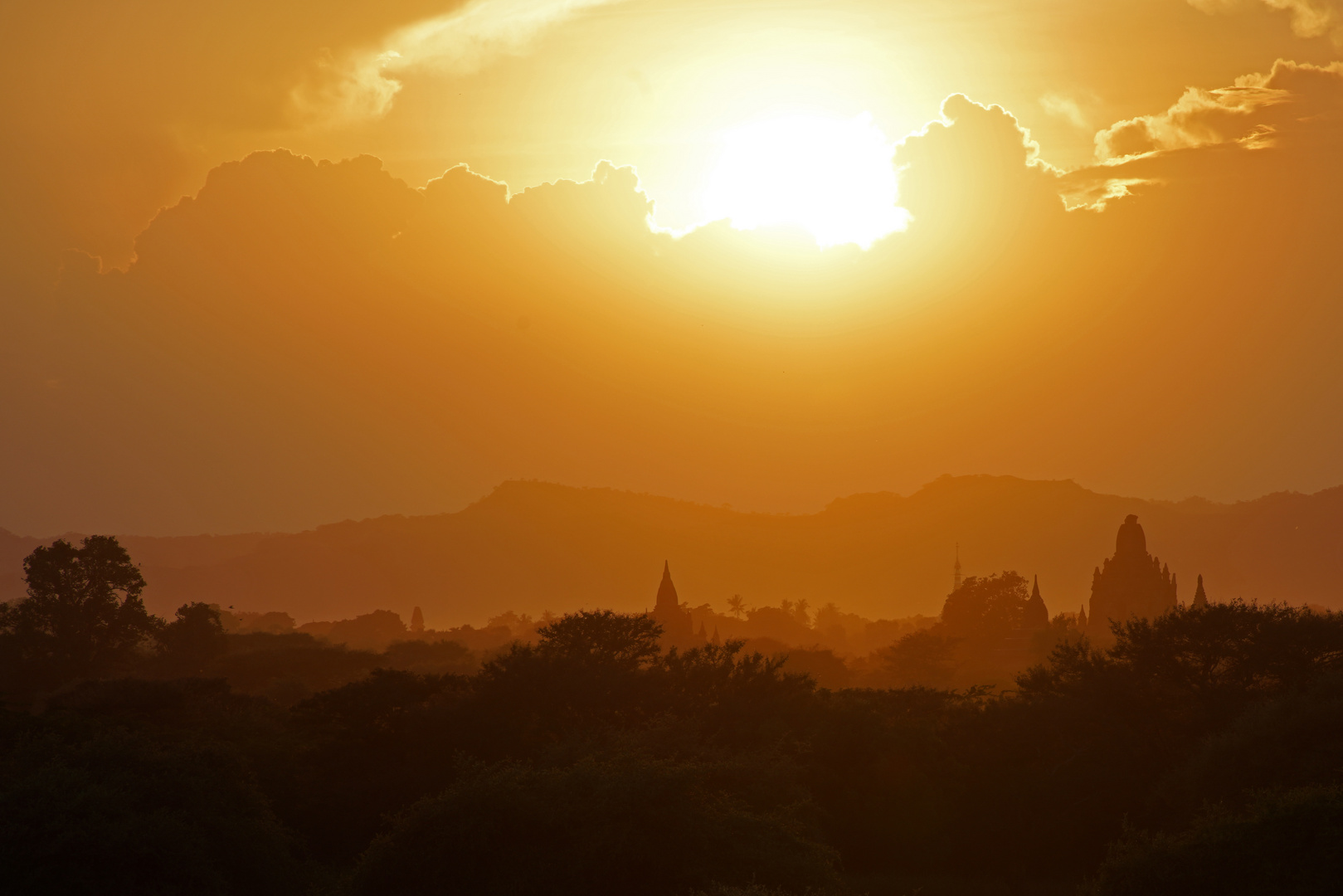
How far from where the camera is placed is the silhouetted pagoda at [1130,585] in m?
96.8

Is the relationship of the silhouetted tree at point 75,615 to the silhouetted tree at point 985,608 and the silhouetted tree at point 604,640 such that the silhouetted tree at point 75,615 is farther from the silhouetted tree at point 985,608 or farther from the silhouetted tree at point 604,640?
the silhouetted tree at point 985,608

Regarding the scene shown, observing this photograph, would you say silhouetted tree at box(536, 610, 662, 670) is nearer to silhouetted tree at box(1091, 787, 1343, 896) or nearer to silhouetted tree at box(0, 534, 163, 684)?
silhouetted tree at box(1091, 787, 1343, 896)

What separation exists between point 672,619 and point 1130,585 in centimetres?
3801

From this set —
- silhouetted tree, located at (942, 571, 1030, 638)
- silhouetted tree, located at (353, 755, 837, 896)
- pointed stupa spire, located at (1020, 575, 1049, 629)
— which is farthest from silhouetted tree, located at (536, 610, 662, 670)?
silhouetted tree, located at (942, 571, 1030, 638)

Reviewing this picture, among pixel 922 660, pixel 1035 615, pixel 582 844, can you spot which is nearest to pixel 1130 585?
pixel 1035 615

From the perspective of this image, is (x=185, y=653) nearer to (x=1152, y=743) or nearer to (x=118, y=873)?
(x=118, y=873)

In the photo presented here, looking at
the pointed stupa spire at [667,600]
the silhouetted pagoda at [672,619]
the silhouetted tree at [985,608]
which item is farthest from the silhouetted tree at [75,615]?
the silhouetted tree at [985,608]

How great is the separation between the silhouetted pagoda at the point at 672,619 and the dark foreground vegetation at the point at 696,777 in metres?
40.4

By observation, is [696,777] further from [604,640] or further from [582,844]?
[604,640]

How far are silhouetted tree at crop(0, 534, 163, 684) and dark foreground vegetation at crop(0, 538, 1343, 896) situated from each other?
14.2m

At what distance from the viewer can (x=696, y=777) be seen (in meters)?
27.3

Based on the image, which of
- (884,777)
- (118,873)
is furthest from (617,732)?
(118,873)

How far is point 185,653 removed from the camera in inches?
2955

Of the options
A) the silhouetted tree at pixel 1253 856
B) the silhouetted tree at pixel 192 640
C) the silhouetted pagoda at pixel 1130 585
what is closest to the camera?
the silhouetted tree at pixel 1253 856
